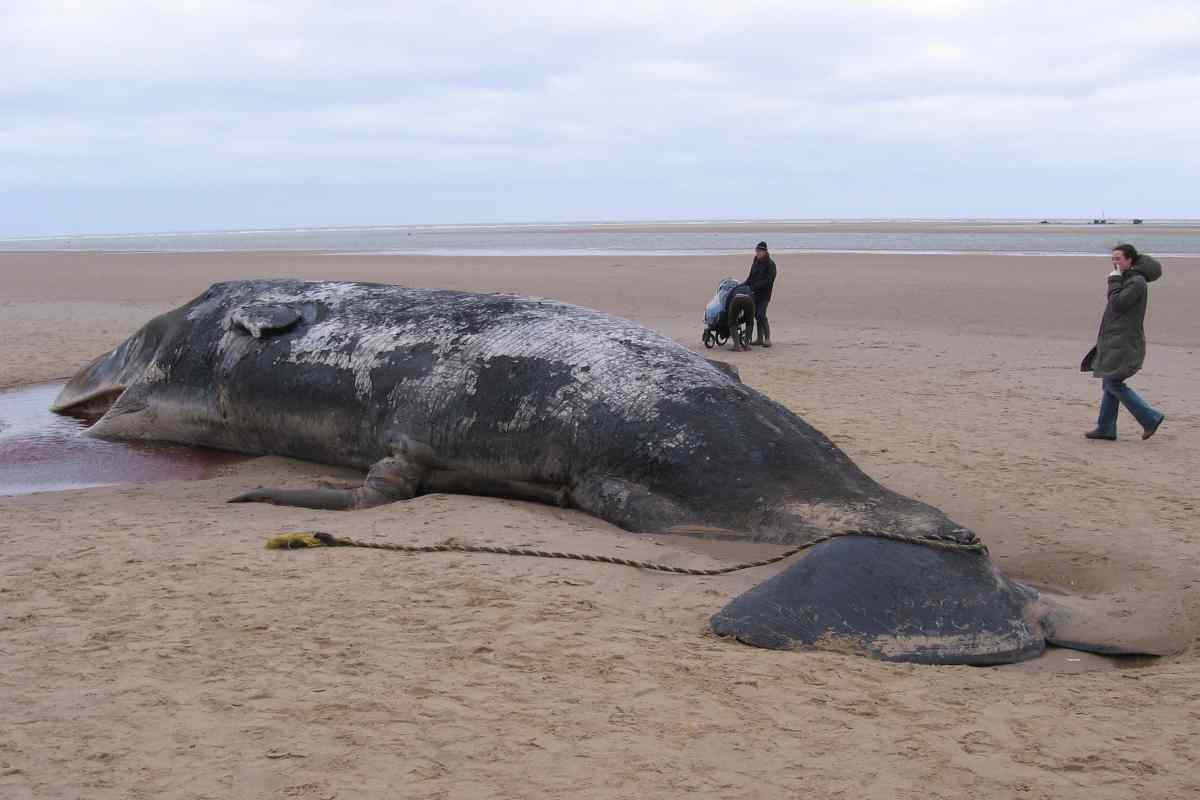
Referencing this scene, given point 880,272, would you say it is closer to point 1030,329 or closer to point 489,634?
point 1030,329

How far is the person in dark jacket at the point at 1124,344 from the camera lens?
9398 millimetres

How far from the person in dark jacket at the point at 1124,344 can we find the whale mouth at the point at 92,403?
8432 mm

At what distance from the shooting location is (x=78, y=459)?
8.01m

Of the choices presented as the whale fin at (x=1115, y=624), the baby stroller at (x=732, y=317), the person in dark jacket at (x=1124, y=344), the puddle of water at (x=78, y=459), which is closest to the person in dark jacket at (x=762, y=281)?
the baby stroller at (x=732, y=317)

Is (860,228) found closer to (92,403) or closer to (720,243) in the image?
(720,243)

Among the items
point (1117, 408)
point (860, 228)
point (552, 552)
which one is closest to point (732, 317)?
point (1117, 408)

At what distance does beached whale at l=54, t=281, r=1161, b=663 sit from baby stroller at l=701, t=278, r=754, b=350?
7.92 meters

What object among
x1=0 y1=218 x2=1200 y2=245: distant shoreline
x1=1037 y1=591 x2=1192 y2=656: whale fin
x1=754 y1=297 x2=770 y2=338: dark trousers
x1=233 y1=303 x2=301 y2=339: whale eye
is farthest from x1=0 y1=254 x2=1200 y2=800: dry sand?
x1=0 y1=218 x2=1200 y2=245: distant shoreline

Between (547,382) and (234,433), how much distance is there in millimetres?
2927

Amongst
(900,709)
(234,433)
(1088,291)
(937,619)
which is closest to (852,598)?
(937,619)

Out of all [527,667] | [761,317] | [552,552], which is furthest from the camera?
[761,317]

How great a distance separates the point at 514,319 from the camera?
758 cm

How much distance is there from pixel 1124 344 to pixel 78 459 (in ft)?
28.2

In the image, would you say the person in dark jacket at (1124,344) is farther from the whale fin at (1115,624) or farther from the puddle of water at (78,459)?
the puddle of water at (78,459)
